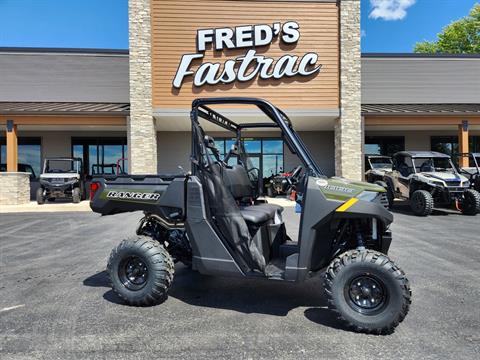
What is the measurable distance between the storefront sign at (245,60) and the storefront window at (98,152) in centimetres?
608

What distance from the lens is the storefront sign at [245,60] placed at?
1434 centimetres

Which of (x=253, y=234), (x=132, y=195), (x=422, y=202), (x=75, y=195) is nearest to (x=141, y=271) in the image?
(x=132, y=195)

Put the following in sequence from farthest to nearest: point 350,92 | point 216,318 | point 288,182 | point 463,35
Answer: point 463,35 < point 350,92 < point 288,182 < point 216,318

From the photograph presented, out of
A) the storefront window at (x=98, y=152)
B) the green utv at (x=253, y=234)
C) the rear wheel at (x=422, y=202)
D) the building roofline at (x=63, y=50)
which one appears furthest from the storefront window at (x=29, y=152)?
the rear wheel at (x=422, y=202)

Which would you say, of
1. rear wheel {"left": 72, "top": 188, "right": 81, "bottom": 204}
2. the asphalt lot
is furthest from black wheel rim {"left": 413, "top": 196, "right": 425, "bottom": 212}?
rear wheel {"left": 72, "top": 188, "right": 81, "bottom": 204}

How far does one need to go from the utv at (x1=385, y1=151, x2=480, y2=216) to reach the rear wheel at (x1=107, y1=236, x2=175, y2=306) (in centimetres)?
898

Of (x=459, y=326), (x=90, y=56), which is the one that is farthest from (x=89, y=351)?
(x=90, y=56)

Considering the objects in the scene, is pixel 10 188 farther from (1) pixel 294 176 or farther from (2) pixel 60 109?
(1) pixel 294 176

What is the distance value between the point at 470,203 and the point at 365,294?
9244mm

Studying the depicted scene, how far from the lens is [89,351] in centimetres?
274

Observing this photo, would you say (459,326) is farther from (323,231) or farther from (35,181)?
(35,181)

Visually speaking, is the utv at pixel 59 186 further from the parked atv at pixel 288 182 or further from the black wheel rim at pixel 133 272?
the parked atv at pixel 288 182

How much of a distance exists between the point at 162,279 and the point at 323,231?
1.65 meters

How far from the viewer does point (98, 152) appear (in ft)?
60.6
